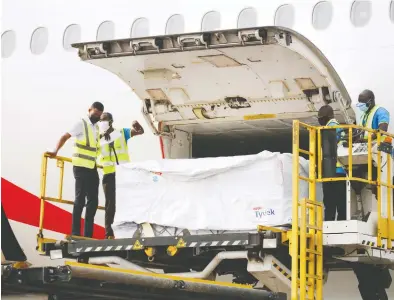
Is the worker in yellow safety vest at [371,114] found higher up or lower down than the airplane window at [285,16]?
lower down

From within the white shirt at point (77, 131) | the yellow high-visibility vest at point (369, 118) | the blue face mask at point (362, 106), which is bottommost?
the white shirt at point (77, 131)

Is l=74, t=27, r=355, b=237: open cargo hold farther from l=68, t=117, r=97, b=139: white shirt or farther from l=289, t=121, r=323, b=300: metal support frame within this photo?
l=68, t=117, r=97, b=139: white shirt

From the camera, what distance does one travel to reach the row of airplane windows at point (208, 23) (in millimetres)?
11492

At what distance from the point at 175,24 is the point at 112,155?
6.56ft

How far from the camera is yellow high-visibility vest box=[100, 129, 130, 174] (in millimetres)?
11461

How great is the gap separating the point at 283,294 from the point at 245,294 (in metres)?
0.58

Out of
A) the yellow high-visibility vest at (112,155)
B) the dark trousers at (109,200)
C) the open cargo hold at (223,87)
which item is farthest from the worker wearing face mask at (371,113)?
the dark trousers at (109,200)

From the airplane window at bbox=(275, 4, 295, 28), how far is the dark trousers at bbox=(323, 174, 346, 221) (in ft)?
7.89

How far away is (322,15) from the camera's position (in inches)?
460

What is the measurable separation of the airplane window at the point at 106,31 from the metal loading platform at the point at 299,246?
3446 millimetres

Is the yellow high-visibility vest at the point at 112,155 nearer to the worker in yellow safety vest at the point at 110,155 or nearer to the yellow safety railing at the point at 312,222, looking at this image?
the worker in yellow safety vest at the point at 110,155

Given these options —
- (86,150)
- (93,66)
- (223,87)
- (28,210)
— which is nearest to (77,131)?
(86,150)

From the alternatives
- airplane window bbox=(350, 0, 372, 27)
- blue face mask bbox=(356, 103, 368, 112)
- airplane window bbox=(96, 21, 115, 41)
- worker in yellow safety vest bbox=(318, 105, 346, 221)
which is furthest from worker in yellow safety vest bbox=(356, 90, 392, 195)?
airplane window bbox=(96, 21, 115, 41)

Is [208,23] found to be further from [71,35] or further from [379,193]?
[379,193]
